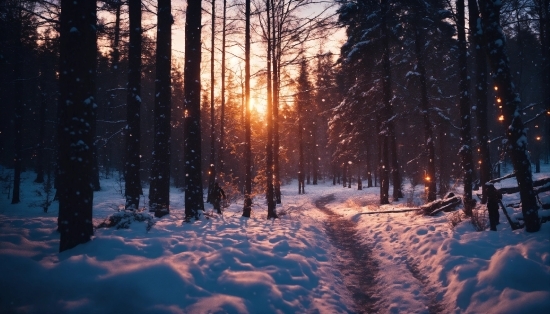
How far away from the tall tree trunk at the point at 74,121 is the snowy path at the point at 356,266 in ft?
18.7

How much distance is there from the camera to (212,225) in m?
8.73

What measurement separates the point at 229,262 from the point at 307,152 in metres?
37.2

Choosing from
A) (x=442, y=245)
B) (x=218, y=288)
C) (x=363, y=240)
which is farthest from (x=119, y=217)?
(x=442, y=245)

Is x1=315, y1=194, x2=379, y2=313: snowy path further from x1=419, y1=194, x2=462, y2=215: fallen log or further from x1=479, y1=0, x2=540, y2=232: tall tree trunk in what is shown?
x1=479, y1=0, x2=540, y2=232: tall tree trunk

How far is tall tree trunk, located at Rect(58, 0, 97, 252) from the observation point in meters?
5.15

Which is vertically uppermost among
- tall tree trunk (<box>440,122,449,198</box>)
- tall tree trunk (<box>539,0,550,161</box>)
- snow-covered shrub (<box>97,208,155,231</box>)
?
tall tree trunk (<box>539,0,550,161</box>)

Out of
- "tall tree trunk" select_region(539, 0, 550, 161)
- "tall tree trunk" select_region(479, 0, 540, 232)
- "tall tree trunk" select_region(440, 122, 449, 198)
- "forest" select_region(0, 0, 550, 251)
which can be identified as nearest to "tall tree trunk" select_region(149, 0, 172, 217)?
"forest" select_region(0, 0, 550, 251)

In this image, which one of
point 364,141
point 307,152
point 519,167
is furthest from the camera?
point 307,152

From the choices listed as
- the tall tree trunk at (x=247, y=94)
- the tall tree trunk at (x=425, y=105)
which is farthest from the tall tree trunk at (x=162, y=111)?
the tall tree trunk at (x=425, y=105)

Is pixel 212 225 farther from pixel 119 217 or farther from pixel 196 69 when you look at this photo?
pixel 196 69

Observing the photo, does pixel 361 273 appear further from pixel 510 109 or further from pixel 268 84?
pixel 268 84

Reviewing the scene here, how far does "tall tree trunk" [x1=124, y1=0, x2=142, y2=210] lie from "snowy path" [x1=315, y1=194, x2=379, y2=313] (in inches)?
319

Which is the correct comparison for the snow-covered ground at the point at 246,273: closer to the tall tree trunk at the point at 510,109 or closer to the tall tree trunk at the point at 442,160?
the tall tree trunk at the point at 510,109

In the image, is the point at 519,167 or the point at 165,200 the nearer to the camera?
the point at 519,167
